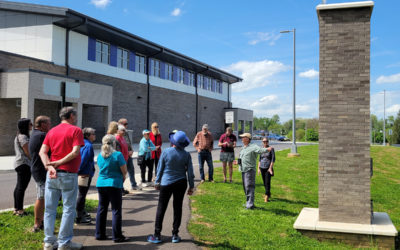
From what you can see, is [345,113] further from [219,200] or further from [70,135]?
[70,135]

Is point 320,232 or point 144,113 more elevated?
point 144,113

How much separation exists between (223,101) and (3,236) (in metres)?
42.6

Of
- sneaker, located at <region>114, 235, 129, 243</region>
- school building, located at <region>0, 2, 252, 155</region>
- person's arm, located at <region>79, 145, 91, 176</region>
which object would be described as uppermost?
school building, located at <region>0, 2, 252, 155</region>

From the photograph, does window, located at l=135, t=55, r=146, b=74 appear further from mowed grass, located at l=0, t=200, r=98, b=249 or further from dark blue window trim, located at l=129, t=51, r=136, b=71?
mowed grass, located at l=0, t=200, r=98, b=249

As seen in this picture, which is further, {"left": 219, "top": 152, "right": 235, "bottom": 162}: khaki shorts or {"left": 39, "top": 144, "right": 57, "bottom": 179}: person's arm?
{"left": 219, "top": 152, "right": 235, "bottom": 162}: khaki shorts

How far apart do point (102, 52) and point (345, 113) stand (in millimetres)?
23040

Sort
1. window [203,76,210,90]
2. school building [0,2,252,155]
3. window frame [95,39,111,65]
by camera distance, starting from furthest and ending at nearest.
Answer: window [203,76,210,90] < window frame [95,39,111,65] < school building [0,2,252,155]

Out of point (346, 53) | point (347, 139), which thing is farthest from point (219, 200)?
point (346, 53)

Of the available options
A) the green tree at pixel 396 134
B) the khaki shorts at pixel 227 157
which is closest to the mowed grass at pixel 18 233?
the khaki shorts at pixel 227 157

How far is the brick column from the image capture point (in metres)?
5.50

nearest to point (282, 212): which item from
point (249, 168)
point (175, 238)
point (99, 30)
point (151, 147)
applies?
point (249, 168)

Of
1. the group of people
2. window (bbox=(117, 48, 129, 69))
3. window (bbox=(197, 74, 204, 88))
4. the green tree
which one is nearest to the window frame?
window (bbox=(117, 48, 129, 69))

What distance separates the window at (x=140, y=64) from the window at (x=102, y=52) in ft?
12.5

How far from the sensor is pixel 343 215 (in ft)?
18.2
